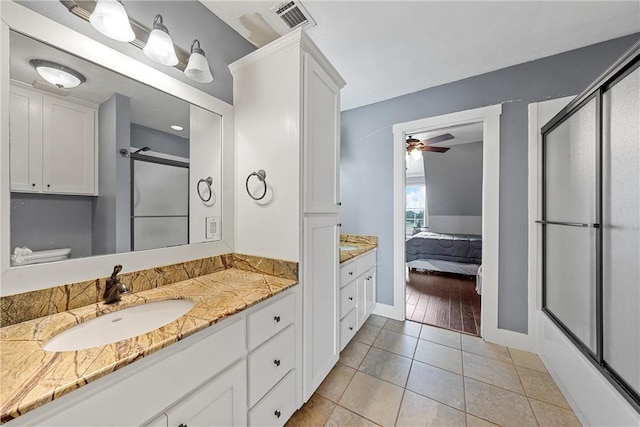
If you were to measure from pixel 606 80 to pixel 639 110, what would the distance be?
0.28m

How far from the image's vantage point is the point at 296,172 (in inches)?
50.0

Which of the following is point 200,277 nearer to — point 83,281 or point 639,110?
point 83,281

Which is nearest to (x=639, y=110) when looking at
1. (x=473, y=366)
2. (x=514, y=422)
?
(x=514, y=422)

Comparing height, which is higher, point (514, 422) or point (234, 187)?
point (234, 187)

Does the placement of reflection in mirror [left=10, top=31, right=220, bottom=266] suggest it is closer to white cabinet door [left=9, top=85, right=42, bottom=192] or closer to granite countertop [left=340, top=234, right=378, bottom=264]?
white cabinet door [left=9, top=85, right=42, bottom=192]

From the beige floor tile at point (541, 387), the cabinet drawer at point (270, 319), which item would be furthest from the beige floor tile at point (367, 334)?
the cabinet drawer at point (270, 319)

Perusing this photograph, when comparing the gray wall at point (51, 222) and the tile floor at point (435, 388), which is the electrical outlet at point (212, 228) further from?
the tile floor at point (435, 388)

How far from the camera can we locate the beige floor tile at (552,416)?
131 cm

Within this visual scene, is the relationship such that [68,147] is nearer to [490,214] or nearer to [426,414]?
[426,414]

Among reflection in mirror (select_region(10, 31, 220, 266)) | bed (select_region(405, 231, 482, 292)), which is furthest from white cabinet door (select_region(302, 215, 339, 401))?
bed (select_region(405, 231, 482, 292))

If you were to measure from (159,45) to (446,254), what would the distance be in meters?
4.48

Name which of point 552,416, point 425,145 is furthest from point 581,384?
point 425,145

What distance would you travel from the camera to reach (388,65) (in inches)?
80.0

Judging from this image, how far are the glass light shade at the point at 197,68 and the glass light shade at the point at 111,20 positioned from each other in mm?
285
